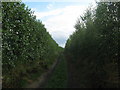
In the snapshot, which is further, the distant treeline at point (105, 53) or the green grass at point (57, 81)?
the green grass at point (57, 81)

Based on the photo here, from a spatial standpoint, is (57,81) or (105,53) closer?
(105,53)

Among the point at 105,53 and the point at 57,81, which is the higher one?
the point at 105,53

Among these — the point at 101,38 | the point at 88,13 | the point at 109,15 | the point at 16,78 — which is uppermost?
the point at 88,13

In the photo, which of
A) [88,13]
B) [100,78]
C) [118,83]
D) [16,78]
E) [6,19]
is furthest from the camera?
[88,13]

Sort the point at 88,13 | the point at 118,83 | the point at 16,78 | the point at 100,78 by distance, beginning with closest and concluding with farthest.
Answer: the point at 118,83 → the point at 100,78 → the point at 16,78 → the point at 88,13

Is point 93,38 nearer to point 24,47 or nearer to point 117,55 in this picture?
point 117,55

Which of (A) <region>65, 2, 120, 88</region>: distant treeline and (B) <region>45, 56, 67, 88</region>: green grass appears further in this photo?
(B) <region>45, 56, 67, 88</region>: green grass

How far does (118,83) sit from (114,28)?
6401 millimetres

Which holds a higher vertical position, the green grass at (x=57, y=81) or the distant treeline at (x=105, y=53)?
the distant treeline at (x=105, y=53)

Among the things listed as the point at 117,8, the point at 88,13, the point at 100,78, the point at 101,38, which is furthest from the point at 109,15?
the point at 88,13

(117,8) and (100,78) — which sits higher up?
(117,8)

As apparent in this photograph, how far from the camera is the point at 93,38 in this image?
1658cm

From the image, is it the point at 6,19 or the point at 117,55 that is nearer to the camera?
the point at 6,19

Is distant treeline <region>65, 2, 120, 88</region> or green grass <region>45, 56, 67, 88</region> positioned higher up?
distant treeline <region>65, 2, 120, 88</region>
